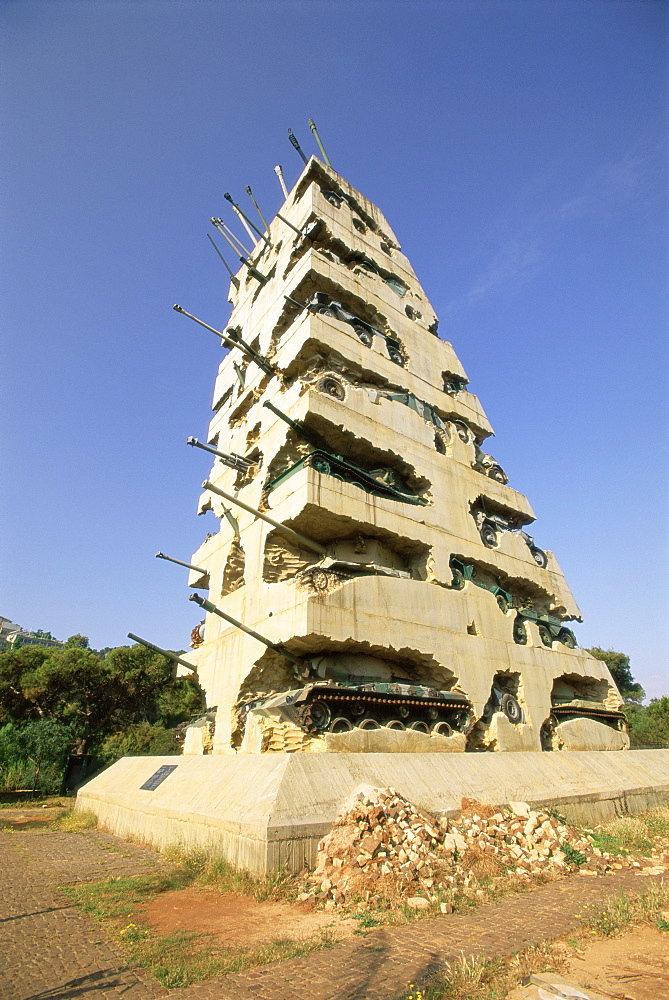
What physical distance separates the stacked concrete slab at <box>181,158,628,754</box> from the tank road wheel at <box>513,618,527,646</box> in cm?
8

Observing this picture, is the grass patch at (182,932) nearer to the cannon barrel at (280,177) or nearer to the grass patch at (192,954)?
the grass patch at (192,954)

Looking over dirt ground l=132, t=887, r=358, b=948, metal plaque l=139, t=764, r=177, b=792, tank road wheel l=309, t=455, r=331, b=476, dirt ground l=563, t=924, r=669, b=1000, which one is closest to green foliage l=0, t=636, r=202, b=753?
metal plaque l=139, t=764, r=177, b=792

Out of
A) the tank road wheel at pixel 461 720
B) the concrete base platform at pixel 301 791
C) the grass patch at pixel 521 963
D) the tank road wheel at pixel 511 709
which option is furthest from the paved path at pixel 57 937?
the tank road wheel at pixel 511 709

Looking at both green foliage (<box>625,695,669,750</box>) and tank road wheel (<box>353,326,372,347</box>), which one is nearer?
tank road wheel (<box>353,326,372,347</box>)

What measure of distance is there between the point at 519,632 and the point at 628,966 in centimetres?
1439

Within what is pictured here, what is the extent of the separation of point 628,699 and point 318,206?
4872cm

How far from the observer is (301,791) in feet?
27.1

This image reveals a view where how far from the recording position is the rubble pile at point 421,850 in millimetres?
6598

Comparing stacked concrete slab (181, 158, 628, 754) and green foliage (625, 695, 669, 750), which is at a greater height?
stacked concrete slab (181, 158, 628, 754)

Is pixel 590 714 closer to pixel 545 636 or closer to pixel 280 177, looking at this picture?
pixel 545 636

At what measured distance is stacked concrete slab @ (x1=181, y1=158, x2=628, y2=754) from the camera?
12.9 m

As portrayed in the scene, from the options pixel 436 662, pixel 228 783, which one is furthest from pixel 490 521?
pixel 228 783

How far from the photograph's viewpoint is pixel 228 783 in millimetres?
9406

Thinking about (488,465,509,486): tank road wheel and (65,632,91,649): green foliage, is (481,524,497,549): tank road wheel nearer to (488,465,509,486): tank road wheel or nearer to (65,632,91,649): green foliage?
(488,465,509,486): tank road wheel
